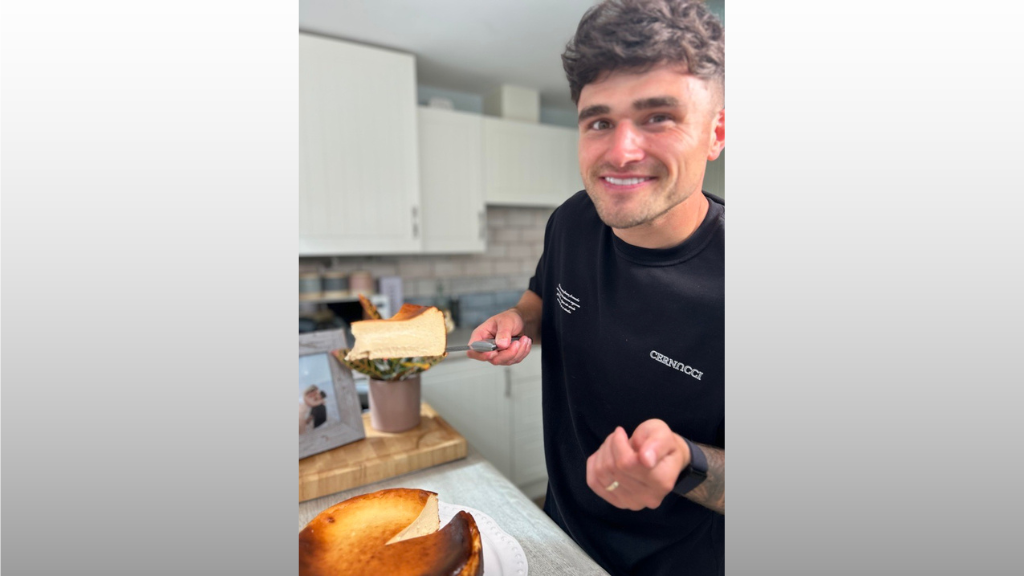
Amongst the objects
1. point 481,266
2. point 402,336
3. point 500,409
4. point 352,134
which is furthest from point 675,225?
point 352,134

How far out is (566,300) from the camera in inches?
18.4

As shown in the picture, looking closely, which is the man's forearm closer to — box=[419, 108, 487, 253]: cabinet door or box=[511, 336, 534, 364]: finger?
box=[511, 336, 534, 364]: finger

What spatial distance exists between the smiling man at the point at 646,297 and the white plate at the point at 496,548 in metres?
0.07

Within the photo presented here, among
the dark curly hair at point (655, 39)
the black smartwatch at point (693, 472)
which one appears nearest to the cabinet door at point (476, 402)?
the black smartwatch at point (693, 472)

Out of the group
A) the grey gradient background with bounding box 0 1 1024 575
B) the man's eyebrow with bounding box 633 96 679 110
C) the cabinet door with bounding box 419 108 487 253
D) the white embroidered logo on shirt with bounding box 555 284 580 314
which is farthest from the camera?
the cabinet door with bounding box 419 108 487 253

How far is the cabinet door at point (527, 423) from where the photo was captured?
1.69ft

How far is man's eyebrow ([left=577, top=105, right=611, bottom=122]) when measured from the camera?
14.3 inches

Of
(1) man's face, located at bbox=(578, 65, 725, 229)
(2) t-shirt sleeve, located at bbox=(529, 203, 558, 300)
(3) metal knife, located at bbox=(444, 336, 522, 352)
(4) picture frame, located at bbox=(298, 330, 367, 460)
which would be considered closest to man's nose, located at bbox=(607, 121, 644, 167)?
(1) man's face, located at bbox=(578, 65, 725, 229)
